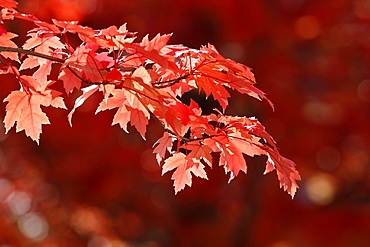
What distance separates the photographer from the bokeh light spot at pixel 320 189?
4.78 m

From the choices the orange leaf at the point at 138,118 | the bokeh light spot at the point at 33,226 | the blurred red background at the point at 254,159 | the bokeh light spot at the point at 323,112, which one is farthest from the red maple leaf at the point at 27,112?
the bokeh light spot at the point at 33,226

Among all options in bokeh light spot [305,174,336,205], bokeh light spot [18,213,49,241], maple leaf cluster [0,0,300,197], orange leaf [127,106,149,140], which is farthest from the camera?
bokeh light spot [18,213,49,241]

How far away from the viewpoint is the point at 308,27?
A: 466 centimetres

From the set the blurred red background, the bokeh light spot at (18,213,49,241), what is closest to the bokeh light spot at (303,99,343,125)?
the blurred red background

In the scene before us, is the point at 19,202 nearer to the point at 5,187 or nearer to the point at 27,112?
the point at 5,187

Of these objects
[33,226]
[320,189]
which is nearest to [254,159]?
[320,189]

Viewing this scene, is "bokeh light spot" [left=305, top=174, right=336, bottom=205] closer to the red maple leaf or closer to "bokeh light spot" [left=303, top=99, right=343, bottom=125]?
"bokeh light spot" [left=303, top=99, right=343, bottom=125]

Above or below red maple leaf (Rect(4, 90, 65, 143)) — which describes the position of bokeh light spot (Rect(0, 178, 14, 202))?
below

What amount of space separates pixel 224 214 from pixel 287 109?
0.83 meters

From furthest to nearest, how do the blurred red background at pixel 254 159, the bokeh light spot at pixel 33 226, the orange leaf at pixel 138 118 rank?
the bokeh light spot at pixel 33 226, the blurred red background at pixel 254 159, the orange leaf at pixel 138 118

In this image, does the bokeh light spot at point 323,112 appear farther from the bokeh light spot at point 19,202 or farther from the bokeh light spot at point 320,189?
the bokeh light spot at point 19,202

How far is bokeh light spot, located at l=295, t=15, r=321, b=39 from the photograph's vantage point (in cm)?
463

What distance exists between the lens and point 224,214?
4.73 metres

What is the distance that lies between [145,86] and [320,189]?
369 centimetres
